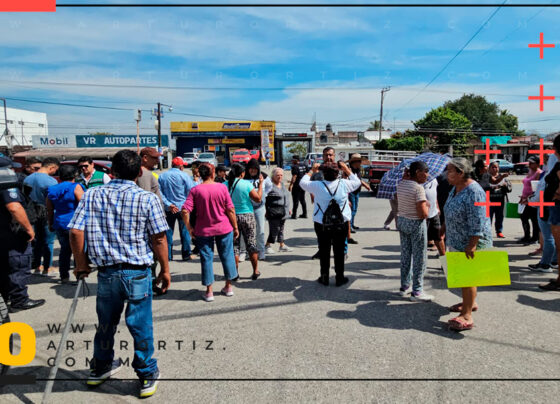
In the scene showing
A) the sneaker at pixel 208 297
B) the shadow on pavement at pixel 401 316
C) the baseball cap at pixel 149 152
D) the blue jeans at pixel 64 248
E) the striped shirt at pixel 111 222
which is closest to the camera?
the striped shirt at pixel 111 222

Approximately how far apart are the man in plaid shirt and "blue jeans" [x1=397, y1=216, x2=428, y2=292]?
2974 millimetres

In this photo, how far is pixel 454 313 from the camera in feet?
13.8

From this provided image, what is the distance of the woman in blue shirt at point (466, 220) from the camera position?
3.56 m

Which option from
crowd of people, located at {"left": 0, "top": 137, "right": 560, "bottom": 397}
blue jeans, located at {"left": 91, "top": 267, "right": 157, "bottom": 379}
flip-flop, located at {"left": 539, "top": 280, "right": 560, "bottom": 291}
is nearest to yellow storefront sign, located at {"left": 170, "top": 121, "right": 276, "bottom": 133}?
crowd of people, located at {"left": 0, "top": 137, "right": 560, "bottom": 397}

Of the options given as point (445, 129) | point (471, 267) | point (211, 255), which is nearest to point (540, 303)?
point (471, 267)

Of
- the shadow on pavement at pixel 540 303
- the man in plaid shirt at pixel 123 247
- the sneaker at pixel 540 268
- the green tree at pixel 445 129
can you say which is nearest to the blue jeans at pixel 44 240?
the man in plaid shirt at pixel 123 247

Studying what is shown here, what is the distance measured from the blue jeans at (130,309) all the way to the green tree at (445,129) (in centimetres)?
5233

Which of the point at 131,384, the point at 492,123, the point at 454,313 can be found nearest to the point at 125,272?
the point at 131,384

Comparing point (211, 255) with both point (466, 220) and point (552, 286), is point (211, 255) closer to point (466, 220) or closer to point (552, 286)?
point (466, 220)

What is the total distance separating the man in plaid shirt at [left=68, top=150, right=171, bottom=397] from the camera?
8.64ft

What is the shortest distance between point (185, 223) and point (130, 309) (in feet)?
6.75

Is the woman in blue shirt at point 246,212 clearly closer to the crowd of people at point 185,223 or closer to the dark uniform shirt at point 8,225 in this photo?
the crowd of people at point 185,223

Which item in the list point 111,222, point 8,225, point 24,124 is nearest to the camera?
point 111,222

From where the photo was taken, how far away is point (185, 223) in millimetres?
4672
